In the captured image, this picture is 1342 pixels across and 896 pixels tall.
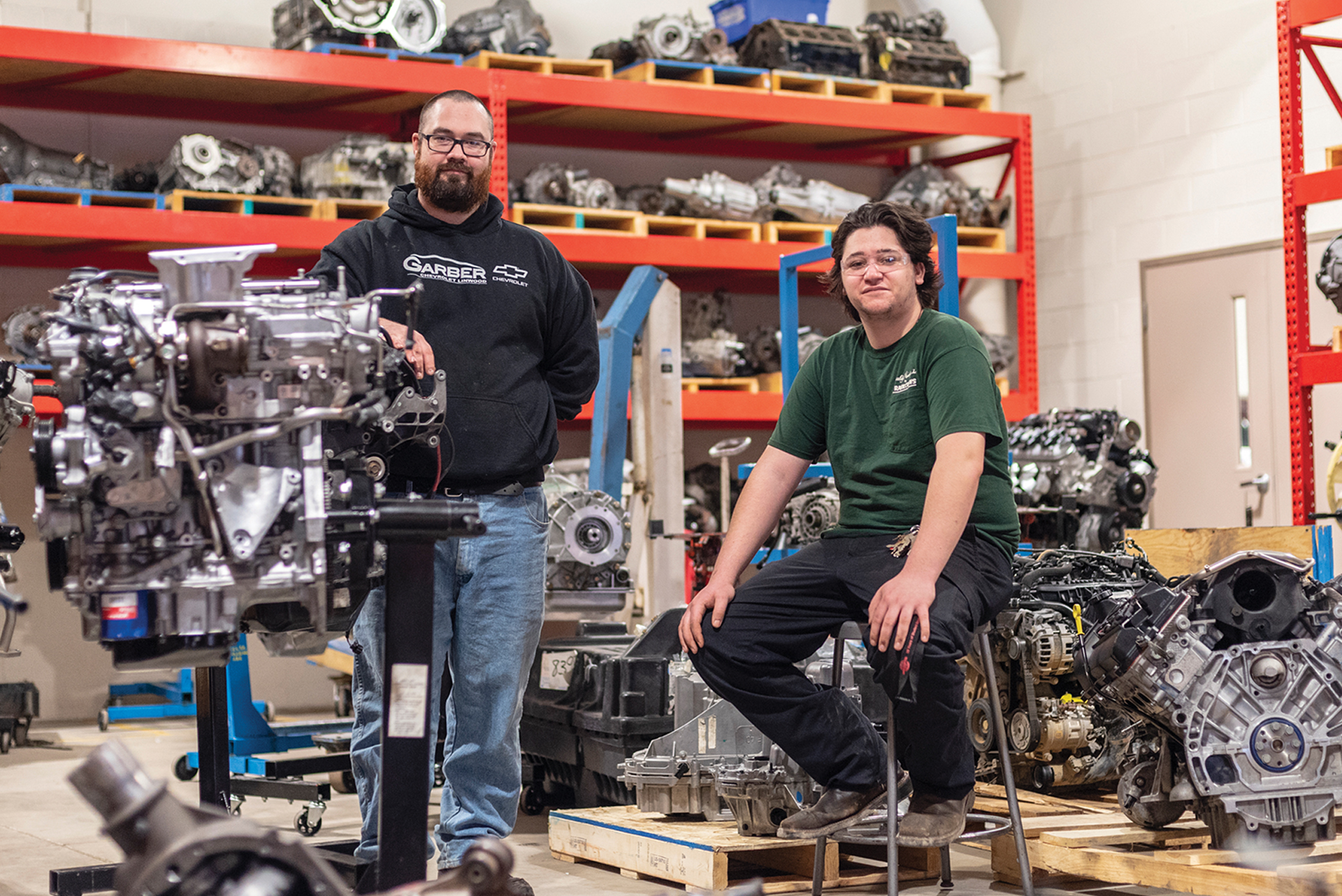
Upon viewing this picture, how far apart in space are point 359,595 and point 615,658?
1.82 m

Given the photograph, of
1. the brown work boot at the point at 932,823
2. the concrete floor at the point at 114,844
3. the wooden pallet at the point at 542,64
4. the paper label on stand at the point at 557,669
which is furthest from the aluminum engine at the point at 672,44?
the brown work boot at the point at 932,823

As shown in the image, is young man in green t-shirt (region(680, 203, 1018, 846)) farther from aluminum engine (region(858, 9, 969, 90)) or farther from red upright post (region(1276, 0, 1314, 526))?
aluminum engine (region(858, 9, 969, 90))

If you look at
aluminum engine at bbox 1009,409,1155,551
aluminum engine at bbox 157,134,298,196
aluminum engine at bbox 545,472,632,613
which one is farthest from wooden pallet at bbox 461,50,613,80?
aluminum engine at bbox 1009,409,1155,551

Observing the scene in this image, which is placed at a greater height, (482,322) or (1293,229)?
(1293,229)

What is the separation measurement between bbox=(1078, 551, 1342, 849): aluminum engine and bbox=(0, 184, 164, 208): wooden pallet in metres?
5.52

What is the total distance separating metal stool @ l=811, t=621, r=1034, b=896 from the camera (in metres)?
3.24

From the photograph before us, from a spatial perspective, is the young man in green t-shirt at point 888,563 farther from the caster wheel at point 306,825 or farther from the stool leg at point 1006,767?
the caster wheel at point 306,825

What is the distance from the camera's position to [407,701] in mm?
2625

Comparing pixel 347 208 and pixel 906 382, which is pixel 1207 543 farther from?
pixel 347 208

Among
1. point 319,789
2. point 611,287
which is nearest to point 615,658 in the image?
point 319,789

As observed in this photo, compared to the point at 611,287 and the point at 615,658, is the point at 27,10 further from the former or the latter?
the point at 615,658

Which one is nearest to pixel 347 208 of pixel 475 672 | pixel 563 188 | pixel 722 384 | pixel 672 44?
pixel 563 188

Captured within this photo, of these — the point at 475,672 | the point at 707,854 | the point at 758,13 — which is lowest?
the point at 707,854

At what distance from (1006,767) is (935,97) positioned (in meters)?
6.66
